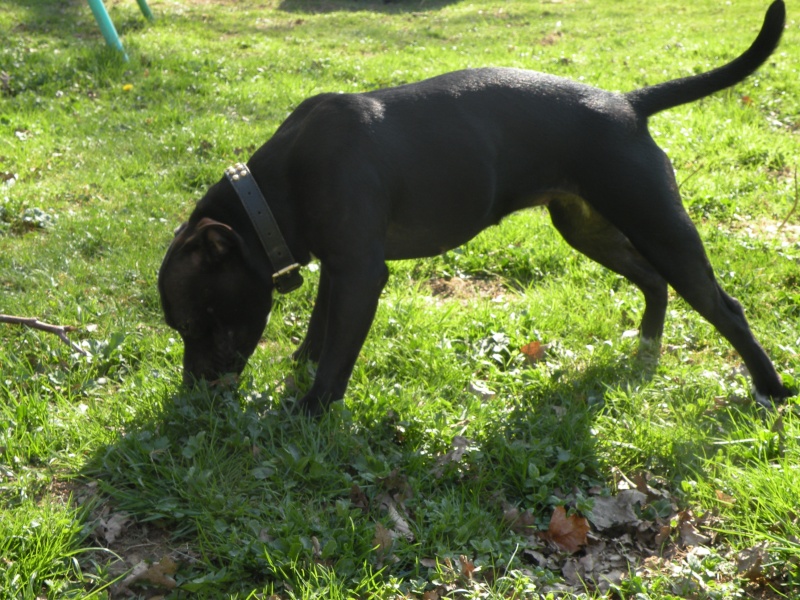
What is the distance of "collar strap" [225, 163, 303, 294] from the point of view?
3.74m

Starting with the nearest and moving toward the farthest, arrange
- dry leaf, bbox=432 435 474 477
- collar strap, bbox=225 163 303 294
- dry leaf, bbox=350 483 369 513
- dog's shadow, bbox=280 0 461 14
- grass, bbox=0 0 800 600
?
1. grass, bbox=0 0 800 600
2. dry leaf, bbox=350 483 369 513
3. dry leaf, bbox=432 435 474 477
4. collar strap, bbox=225 163 303 294
5. dog's shadow, bbox=280 0 461 14

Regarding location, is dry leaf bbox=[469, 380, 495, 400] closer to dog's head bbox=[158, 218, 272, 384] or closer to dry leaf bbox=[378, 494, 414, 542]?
dry leaf bbox=[378, 494, 414, 542]

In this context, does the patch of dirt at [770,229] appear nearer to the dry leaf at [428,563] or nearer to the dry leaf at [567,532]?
the dry leaf at [567,532]

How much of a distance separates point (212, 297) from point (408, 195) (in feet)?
3.37

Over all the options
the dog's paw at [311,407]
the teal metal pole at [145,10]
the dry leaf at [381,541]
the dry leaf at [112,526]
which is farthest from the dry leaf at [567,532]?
the teal metal pole at [145,10]

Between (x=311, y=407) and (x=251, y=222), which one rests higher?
(x=251, y=222)

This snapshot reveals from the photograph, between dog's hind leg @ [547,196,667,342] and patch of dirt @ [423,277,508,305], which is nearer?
dog's hind leg @ [547,196,667,342]

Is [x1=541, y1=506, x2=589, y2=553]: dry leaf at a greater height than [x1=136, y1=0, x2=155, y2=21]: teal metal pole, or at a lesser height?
lesser

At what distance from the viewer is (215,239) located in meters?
3.68

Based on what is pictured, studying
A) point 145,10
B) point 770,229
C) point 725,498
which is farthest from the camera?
point 145,10

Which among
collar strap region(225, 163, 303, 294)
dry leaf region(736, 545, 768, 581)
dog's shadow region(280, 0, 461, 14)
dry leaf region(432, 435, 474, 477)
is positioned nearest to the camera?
dry leaf region(736, 545, 768, 581)

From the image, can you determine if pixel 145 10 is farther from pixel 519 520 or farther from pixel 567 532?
Result: pixel 567 532

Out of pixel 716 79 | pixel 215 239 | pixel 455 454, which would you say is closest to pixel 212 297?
pixel 215 239

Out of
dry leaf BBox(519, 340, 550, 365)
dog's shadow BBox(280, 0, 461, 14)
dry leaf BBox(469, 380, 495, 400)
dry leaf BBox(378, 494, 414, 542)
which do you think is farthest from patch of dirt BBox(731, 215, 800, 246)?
dog's shadow BBox(280, 0, 461, 14)
